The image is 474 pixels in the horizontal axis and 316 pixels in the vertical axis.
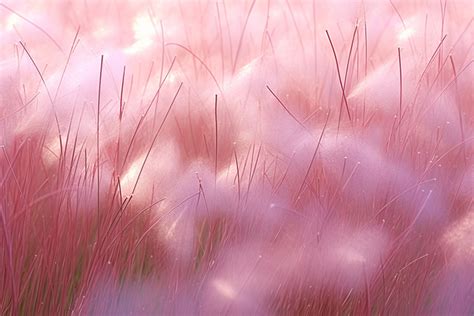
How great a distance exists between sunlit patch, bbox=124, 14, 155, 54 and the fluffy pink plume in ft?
0.05

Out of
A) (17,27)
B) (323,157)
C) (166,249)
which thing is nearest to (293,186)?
(323,157)

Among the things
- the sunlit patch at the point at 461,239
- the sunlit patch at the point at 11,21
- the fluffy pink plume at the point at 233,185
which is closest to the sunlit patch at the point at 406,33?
the fluffy pink plume at the point at 233,185

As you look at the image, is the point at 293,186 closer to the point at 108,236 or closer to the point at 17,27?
the point at 108,236

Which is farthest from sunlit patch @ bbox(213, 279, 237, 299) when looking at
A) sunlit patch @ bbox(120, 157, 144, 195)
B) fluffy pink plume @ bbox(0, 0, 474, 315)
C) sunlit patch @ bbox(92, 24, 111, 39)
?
sunlit patch @ bbox(92, 24, 111, 39)

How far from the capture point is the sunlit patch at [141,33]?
91cm

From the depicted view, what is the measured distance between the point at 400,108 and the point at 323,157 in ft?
0.37

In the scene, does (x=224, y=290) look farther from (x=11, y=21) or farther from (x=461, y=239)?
(x=11, y=21)

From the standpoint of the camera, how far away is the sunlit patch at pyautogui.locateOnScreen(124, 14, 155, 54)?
0.91m

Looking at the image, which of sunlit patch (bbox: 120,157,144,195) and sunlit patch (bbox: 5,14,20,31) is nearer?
sunlit patch (bbox: 120,157,144,195)

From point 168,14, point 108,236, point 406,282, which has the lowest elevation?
point 406,282

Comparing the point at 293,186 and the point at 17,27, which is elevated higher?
the point at 17,27

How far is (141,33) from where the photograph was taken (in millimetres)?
941

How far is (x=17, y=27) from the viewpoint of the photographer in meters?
0.93

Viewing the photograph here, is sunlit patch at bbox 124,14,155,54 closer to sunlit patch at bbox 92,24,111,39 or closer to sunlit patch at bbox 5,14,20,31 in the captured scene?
sunlit patch at bbox 92,24,111,39
